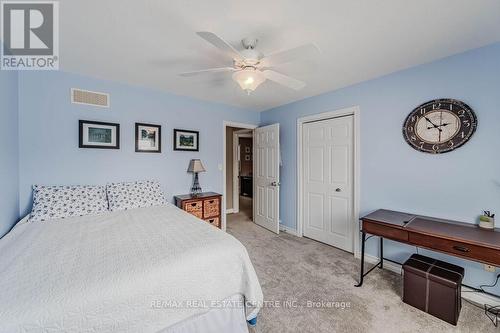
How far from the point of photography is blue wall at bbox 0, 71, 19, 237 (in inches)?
71.2

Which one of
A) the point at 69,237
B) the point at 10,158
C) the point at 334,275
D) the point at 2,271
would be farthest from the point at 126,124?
the point at 334,275

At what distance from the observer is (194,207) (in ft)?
10.2

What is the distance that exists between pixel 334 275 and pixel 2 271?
269 centimetres

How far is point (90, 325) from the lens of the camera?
0.97 metres

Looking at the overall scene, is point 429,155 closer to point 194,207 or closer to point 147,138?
point 194,207

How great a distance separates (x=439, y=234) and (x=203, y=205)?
2.71 meters

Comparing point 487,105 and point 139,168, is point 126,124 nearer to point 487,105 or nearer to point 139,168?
point 139,168

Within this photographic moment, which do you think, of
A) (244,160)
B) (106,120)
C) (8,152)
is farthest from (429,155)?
(244,160)

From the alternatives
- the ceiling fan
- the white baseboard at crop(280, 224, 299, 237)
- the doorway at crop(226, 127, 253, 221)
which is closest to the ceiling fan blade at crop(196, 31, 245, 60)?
the ceiling fan

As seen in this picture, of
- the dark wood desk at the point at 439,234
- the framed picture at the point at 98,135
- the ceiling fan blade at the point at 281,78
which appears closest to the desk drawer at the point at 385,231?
the dark wood desk at the point at 439,234

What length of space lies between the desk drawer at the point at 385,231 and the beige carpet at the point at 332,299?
0.58 m

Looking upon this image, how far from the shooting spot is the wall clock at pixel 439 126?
1.95m

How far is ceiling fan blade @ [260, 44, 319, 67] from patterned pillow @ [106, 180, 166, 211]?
2.16 meters

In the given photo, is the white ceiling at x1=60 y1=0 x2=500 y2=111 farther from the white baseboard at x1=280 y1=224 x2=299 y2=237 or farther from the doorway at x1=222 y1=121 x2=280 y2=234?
the white baseboard at x1=280 y1=224 x2=299 y2=237
